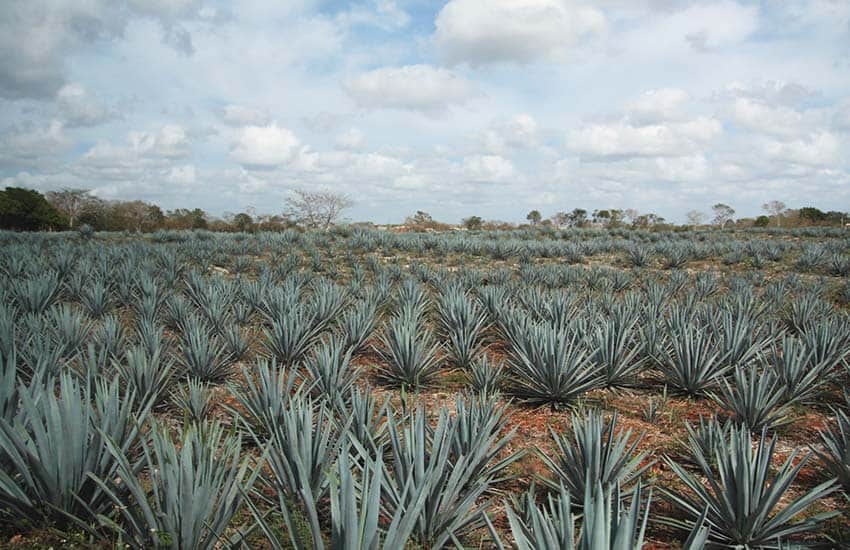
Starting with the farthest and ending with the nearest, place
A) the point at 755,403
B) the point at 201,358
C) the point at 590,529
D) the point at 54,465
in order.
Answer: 1. the point at 201,358
2. the point at 755,403
3. the point at 54,465
4. the point at 590,529

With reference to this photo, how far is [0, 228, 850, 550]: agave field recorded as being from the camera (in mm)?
2031

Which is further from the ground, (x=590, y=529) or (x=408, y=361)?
(x=590, y=529)

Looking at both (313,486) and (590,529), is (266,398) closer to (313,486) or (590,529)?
(313,486)

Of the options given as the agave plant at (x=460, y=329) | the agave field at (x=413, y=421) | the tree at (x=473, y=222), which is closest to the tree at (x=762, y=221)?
the tree at (x=473, y=222)

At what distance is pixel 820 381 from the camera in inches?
161

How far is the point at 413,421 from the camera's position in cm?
264

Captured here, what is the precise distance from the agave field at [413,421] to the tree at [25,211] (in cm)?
3014

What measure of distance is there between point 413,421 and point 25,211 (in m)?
40.7

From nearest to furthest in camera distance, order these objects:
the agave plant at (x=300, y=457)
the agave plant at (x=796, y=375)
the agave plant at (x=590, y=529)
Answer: the agave plant at (x=590, y=529) → the agave plant at (x=300, y=457) → the agave plant at (x=796, y=375)

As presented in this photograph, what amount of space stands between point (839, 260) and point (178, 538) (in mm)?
14735

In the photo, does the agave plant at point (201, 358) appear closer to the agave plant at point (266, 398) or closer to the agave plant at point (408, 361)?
the agave plant at point (266, 398)

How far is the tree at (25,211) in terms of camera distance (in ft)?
104

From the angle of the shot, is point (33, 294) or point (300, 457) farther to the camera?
point (33, 294)

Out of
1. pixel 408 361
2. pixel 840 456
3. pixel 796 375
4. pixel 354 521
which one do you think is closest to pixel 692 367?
pixel 796 375
